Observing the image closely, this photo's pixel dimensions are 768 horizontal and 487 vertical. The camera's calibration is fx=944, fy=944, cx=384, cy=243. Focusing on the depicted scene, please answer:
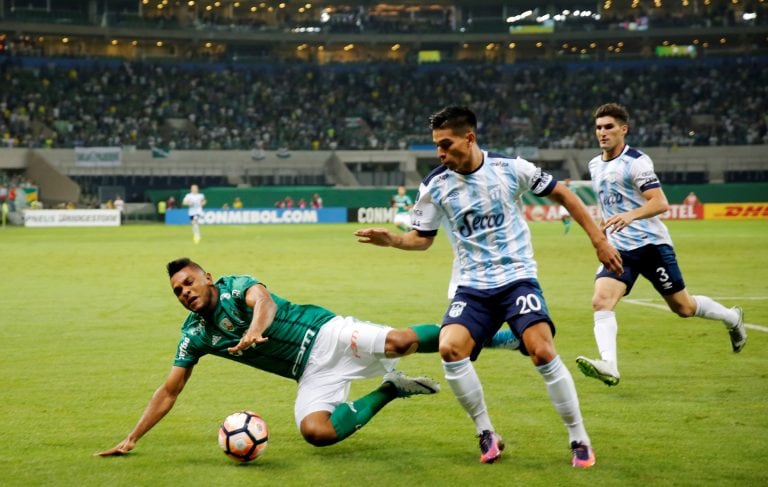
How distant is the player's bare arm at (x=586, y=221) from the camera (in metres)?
6.24

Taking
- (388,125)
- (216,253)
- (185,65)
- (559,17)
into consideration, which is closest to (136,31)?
(185,65)

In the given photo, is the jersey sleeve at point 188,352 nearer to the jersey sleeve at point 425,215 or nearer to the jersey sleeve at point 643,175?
the jersey sleeve at point 425,215

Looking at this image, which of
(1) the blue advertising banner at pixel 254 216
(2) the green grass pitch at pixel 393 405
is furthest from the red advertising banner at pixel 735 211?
(2) the green grass pitch at pixel 393 405

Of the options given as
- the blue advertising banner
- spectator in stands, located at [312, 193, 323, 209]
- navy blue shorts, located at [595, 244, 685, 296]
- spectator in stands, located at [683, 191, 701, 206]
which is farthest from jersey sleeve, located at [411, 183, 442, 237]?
spectator in stands, located at [683, 191, 701, 206]

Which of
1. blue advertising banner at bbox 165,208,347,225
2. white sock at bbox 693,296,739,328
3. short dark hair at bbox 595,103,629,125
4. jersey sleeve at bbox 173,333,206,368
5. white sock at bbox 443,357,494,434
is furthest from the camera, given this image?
blue advertising banner at bbox 165,208,347,225

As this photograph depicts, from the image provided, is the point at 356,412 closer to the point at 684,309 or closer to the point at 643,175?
the point at 643,175

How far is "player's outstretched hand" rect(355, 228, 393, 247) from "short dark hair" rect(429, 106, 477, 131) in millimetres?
817

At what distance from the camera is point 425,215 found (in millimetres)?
6789

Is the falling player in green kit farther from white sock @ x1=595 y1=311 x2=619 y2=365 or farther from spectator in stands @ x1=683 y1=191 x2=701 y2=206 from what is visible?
spectator in stands @ x1=683 y1=191 x2=701 y2=206

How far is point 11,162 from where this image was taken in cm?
5941

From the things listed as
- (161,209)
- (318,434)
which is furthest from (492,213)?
(161,209)

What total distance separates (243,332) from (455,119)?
6.96 ft

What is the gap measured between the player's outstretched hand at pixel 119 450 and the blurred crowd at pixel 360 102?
5777 cm

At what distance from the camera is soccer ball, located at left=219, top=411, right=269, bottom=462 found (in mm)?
6344
